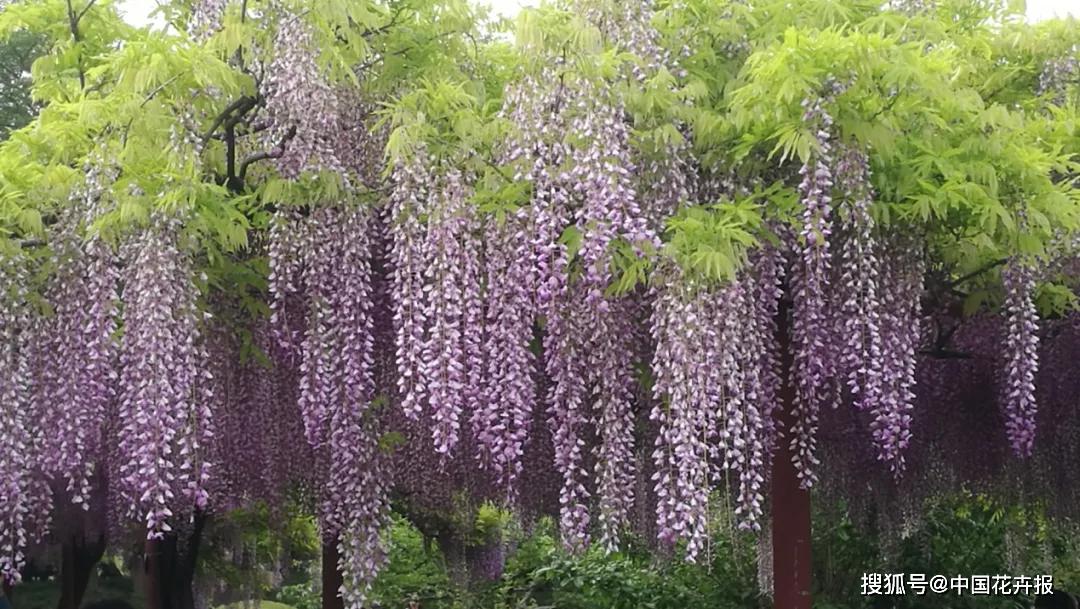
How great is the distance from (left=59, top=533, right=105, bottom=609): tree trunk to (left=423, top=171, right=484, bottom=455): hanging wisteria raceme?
694 cm

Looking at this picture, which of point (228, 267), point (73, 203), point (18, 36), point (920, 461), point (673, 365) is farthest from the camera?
point (18, 36)

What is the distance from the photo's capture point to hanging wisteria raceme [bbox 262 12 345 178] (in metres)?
5.14

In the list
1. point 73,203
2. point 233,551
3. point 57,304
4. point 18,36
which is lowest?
point 233,551

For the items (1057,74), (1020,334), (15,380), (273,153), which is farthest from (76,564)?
(1057,74)

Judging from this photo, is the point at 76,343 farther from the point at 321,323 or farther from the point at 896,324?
the point at 896,324

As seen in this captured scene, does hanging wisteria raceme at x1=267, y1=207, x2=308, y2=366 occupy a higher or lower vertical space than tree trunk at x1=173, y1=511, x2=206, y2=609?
higher

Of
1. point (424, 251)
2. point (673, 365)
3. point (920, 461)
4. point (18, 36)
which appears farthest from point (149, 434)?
point (18, 36)

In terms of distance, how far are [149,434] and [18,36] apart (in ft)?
31.6

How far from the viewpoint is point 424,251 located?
5.29 meters

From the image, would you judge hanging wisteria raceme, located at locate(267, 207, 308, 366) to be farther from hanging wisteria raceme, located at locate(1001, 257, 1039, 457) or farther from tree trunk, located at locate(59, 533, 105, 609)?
tree trunk, located at locate(59, 533, 105, 609)

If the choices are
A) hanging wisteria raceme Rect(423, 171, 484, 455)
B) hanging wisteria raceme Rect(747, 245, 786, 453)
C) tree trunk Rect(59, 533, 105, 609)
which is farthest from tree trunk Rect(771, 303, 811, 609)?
tree trunk Rect(59, 533, 105, 609)

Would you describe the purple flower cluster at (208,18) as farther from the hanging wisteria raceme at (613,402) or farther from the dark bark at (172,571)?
the dark bark at (172,571)

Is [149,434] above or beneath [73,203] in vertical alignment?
beneath

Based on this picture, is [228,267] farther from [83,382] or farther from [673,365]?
[673,365]
